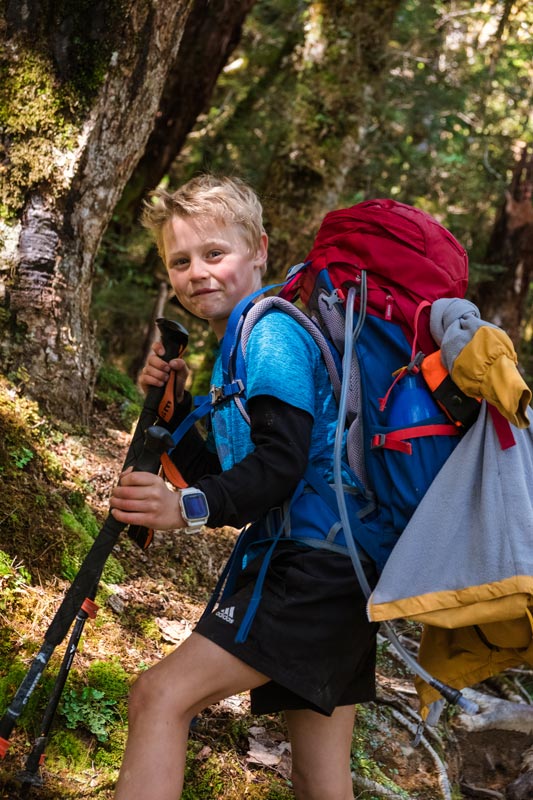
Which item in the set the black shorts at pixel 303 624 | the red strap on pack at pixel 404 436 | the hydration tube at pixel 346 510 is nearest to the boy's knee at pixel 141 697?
the black shorts at pixel 303 624

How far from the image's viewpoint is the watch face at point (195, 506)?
2.13 m

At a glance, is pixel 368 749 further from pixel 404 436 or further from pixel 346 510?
pixel 404 436

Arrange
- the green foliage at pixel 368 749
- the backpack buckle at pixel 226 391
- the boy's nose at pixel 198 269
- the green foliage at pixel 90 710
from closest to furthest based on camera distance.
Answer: the backpack buckle at pixel 226 391 → the boy's nose at pixel 198 269 → the green foliage at pixel 90 710 → the green foliage at pixel 368 749

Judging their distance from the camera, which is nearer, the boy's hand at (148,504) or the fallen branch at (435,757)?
the boy's hand at (148,504)

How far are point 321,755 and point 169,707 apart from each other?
2.78 feet

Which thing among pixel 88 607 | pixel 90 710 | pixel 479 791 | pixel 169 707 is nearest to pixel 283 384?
pixel 169 707

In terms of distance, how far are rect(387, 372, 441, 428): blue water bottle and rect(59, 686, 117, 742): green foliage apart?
175cm

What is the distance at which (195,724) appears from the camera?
2.93 meters

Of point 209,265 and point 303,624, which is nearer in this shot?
point 303,624

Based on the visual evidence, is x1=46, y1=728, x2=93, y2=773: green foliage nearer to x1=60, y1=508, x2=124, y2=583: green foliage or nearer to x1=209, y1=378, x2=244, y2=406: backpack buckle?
x1=60, y1=508, x2=124, y2=583: green foliage

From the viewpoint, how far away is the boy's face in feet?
9.35

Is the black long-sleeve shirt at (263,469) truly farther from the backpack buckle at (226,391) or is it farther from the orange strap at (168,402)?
the orange strap at (168,402)

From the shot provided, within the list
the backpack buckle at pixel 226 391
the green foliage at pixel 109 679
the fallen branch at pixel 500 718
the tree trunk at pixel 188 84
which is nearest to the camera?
the backpack buckle at pixel 226 391

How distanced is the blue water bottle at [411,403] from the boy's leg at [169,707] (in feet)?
2.98
